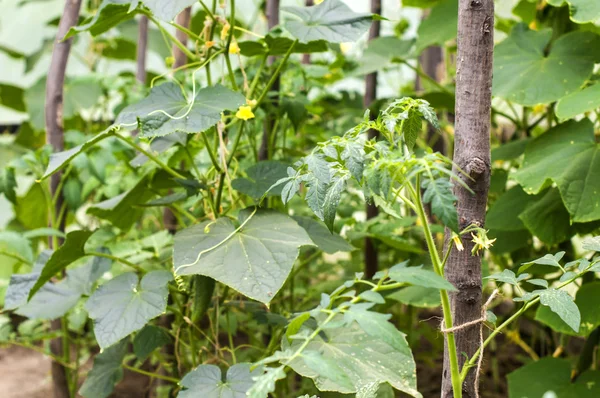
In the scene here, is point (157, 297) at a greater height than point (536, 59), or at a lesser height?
lesser

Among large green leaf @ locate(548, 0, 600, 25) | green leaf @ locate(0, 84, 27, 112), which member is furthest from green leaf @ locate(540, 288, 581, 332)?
green leaf @ locate(0, 84, 27, 112)

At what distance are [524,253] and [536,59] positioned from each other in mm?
608

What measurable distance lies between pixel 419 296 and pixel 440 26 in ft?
2.61

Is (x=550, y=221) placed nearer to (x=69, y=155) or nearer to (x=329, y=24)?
(x=329, y=24)

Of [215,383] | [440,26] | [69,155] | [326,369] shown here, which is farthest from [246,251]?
[440,26]

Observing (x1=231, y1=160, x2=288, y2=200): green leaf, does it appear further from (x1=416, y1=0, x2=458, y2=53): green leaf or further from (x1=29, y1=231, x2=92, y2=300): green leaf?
(x1=416, y1=0, x2=458, y2=53): green leaf

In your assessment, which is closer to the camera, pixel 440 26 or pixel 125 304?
pixel 125 304

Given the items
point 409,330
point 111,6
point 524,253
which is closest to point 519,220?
point 524,253

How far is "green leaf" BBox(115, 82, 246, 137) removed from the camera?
3.57ft

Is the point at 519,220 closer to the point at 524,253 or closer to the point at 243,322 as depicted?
the point at 524,253

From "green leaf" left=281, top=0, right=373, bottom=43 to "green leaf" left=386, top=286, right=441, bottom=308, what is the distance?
0.58 m

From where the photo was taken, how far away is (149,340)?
1340 mm

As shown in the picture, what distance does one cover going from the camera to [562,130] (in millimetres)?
1435

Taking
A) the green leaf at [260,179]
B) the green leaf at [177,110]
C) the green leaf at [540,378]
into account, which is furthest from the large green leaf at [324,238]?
the green leaf at [540,378]
